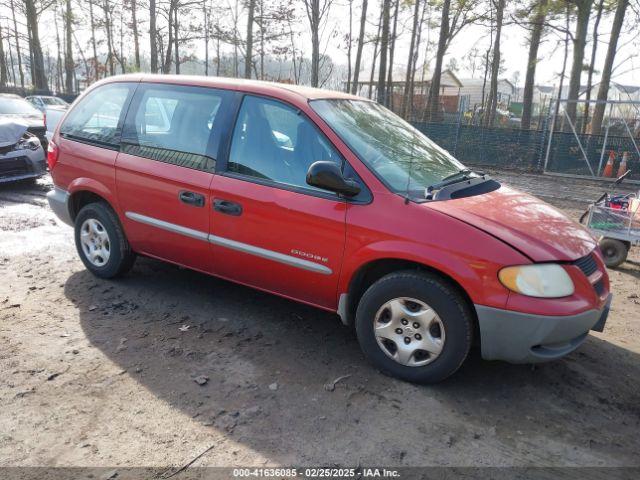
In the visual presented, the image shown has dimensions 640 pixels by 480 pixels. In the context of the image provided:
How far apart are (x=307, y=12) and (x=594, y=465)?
68.4ft

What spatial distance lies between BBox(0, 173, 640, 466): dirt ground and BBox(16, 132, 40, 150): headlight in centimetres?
497

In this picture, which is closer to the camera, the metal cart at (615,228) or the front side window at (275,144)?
the front side window at (275,144)

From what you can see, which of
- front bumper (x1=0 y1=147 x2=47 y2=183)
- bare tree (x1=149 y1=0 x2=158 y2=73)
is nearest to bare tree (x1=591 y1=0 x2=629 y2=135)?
front bumper (x1=0 y1=147 x2=47 y2=183)

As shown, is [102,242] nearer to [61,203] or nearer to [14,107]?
[61,203]

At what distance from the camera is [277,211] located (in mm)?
3539

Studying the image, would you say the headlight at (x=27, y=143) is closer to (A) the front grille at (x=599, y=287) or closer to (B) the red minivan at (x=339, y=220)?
(B) the red minivan at (x=339, y=220)

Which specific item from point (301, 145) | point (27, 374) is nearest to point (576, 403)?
point (301, 145)

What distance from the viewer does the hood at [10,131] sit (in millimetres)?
8258

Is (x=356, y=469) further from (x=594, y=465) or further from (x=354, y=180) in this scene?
(x=354, y=180)

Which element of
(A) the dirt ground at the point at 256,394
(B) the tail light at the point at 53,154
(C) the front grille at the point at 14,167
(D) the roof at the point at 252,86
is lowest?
(A) the dirt ground at the point at 256,394

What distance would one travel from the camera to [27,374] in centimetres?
325

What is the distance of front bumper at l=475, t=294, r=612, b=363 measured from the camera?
2.90 metres

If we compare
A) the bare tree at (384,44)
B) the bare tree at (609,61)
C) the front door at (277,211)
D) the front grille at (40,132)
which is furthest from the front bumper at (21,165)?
the bare tree at (609,61)

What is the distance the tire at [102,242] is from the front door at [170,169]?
15 cm
